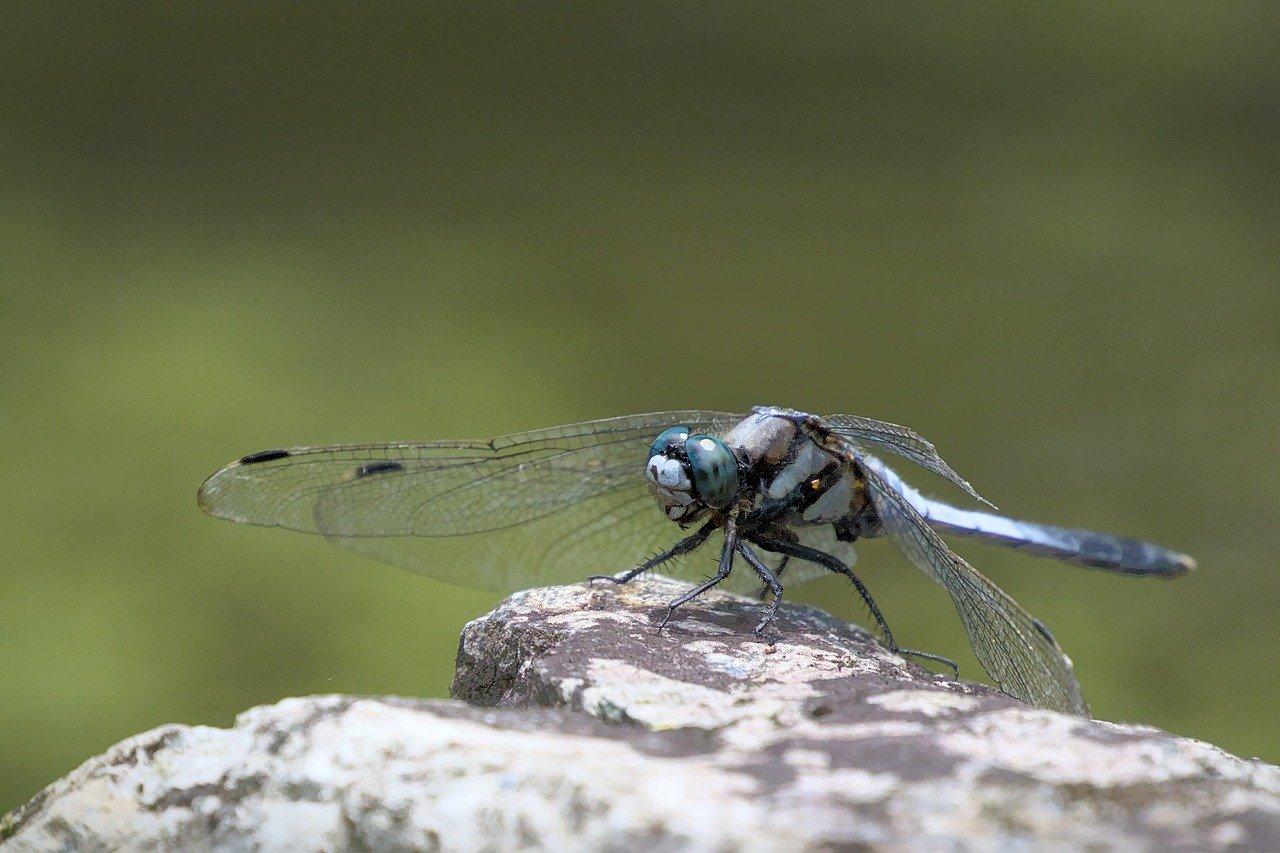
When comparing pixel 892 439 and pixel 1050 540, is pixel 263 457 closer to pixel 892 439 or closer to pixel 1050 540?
pixel 892 439

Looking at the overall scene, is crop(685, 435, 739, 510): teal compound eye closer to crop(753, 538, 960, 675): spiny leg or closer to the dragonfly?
the dragonfly

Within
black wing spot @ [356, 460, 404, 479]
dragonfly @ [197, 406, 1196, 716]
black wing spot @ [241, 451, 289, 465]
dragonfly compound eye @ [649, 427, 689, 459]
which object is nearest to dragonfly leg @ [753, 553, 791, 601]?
dragonfly @ [197, 406, 1196, 716]

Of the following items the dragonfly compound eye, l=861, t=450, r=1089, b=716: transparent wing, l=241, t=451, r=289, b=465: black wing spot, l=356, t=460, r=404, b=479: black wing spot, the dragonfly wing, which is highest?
the dragonfly compound eye

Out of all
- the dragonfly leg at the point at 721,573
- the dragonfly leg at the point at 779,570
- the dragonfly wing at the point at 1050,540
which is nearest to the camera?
the dragonfly wing at the point at 1050,540

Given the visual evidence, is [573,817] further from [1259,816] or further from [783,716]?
[1259,816]

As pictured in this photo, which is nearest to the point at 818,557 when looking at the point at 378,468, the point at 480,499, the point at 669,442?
the point at 669,442

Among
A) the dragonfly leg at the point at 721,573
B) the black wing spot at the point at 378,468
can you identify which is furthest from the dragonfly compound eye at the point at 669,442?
the black wing spot at the point at 378,468

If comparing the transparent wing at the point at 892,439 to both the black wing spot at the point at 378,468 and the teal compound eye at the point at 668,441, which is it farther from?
the black wing spot at the point at 378,468
